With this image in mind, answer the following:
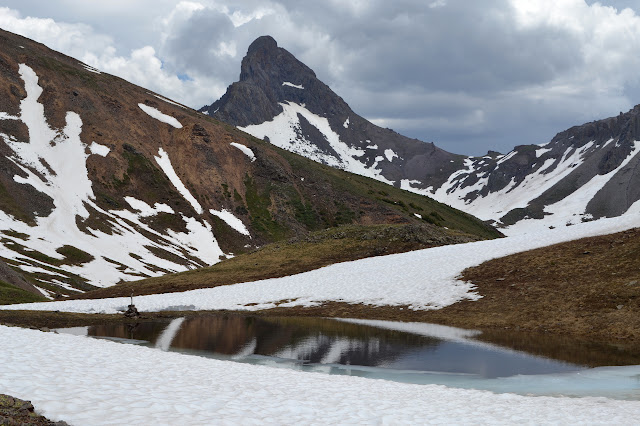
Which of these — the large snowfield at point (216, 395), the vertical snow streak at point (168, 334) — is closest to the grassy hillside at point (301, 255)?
the vertical snow streak at point (168, 334)

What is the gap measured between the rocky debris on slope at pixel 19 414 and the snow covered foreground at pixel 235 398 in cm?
29

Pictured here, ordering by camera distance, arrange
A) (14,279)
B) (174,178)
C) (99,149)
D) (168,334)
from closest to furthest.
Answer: (168,334) < (14,279) < (99,149) < (174,178)

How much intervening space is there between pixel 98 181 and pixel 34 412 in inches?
4680

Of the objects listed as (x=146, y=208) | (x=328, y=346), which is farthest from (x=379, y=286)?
(x=146, y=208)

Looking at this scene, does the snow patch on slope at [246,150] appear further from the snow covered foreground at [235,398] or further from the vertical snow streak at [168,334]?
the snow covered foreground at [235,398]

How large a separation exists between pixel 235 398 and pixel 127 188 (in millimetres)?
120065

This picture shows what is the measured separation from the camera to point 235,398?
1395cm

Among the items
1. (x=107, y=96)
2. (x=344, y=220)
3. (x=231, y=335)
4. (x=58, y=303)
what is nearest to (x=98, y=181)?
(x=107, y=96)

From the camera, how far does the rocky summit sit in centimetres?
8800

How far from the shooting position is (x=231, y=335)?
31.6 m

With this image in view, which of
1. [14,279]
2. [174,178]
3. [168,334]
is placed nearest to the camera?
[168,334]

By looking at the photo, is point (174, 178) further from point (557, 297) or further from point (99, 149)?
point (557, 297)

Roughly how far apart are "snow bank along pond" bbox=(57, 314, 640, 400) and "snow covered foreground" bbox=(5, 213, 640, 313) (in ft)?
19.7

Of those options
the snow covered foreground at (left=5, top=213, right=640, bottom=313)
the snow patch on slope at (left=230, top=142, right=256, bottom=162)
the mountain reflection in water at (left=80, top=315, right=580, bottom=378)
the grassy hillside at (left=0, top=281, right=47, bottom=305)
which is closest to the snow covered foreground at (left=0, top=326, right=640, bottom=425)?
the mountain reflection in water at (left=80, top=315, right=580, bottom=378)
